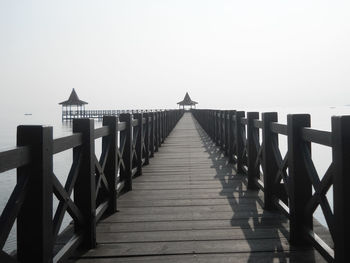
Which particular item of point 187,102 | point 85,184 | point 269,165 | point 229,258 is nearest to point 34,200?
point 85,184

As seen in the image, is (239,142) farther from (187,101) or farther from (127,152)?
(187,101)

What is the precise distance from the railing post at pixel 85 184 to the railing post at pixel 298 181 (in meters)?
1.73

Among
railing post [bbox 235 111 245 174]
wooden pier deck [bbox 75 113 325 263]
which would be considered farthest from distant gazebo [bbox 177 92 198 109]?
wooden pier deck [bbox 75 113 325 263]

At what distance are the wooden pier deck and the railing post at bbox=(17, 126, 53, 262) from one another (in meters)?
0.80

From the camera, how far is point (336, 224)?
212 centimetres

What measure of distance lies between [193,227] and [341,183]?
68.7 inches

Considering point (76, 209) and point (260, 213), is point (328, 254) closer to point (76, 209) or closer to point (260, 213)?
point (260, 213)

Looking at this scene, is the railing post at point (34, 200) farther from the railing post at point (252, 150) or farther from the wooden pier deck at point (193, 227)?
the railing post at point (252, 150)

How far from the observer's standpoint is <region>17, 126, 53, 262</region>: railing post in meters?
1.87

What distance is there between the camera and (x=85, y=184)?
112 inches

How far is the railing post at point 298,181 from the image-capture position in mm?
2842

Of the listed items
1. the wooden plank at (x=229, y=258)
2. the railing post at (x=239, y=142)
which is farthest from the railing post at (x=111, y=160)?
the railing post at (x=239, y=142)

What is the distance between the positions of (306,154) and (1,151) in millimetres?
2244

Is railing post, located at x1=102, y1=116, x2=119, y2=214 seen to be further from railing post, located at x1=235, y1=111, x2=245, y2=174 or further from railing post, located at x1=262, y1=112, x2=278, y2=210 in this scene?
railing post, located at x1=235, y1=111, x2=245, y2=174
